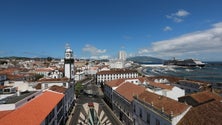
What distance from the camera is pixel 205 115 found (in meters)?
22.0

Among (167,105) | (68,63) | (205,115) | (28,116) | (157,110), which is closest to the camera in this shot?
(205,115)

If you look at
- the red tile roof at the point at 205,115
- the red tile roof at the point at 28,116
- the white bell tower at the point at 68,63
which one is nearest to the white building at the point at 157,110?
the red tile roof at the point at 205,115

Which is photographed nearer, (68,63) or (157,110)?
(157,110)

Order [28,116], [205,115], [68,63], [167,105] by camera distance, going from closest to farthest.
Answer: [205,115]
[28,116]
[167,105]
[68,63]

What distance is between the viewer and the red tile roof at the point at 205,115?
2066 centimetres

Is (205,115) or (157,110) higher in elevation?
(205,115)

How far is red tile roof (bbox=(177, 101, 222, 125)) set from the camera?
67.8 feet

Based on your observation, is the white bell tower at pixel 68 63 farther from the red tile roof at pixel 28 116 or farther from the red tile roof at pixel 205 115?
the red tile roof at pixel 205 115

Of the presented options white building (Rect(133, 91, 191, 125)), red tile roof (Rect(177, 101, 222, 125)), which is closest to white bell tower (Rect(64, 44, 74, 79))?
white building (Rect(133, 91, 191, 125))

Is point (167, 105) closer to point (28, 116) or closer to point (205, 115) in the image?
point (205, 115)

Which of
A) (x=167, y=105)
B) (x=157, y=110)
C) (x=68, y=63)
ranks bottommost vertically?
(x=157, y=110)

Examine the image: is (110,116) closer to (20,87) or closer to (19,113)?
(20,87)

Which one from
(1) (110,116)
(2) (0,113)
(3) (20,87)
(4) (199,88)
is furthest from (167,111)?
(3) (20,87)

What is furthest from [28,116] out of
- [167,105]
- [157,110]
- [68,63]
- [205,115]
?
[68,63]
